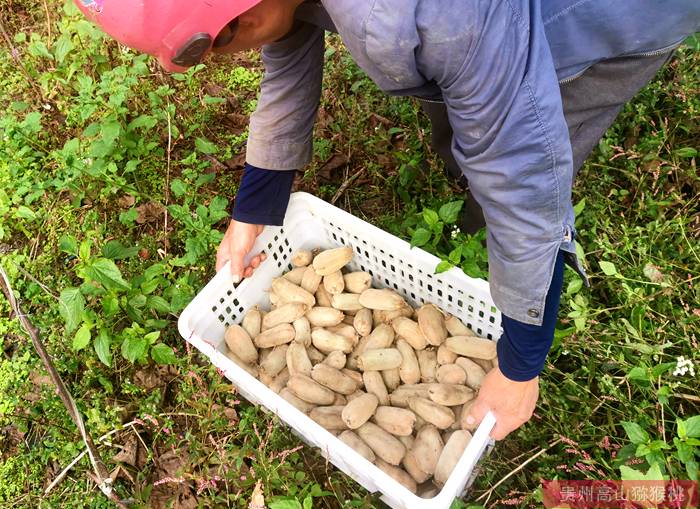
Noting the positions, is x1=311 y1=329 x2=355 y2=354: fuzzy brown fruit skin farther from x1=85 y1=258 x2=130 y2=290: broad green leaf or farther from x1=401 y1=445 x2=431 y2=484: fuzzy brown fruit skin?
x1=85 y1=258 x2=130 y2=290: broad green leaf

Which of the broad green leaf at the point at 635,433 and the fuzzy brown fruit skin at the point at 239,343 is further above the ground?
the fuzzy brown fruit skin at the point at 239,343

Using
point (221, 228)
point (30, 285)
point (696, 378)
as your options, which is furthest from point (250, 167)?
point (696, 378)

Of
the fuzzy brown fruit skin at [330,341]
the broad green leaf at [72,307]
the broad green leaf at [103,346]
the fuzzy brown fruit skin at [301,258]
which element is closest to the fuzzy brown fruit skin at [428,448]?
the fuzzy brown fruit skin at [330,341]

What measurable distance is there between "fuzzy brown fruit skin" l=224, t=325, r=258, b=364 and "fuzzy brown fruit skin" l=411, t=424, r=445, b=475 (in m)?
0.58

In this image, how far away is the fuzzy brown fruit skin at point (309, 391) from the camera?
5.46 feet

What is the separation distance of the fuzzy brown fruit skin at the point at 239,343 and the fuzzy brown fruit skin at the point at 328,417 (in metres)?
0.29

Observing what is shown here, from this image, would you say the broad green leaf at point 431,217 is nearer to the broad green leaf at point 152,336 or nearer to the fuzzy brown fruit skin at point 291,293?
the fuzzy brown fruit skin at point 291,293

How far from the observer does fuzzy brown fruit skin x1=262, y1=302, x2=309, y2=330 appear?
72.0 inches

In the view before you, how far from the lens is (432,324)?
5.70 feet

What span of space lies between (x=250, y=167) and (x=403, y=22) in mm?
909

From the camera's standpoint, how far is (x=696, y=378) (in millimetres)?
1545

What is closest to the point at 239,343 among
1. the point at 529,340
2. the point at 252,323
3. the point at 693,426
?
the point at 252,323

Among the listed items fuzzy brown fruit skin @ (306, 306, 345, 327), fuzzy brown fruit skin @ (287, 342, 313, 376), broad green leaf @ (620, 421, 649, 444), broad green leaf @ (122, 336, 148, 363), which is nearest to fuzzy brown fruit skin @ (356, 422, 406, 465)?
fuzzy brown fruit skin @ (287, 342, 313, 376)

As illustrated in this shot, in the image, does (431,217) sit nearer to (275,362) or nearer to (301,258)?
(301,258)
